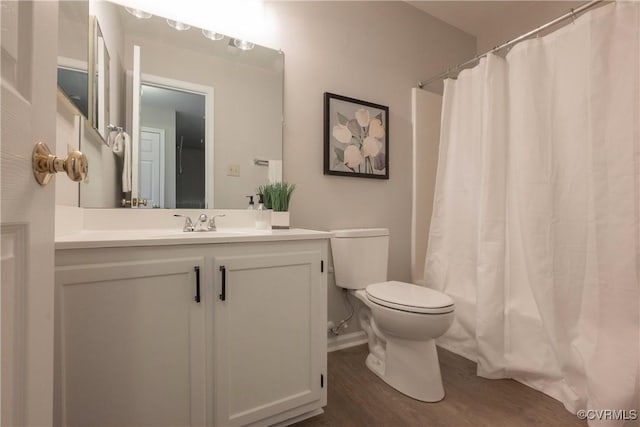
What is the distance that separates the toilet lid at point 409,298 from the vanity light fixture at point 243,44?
1.46 meters

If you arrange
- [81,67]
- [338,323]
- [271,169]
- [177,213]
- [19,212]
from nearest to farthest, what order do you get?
[19,212], [81,67], [177,213], [271,169], [338,323]

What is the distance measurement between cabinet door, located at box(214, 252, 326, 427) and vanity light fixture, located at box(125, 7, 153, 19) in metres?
1.22

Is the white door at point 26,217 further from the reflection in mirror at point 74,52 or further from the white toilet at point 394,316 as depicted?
the white toilet at point 394,316

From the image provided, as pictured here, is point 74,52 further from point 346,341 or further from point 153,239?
point 346,341

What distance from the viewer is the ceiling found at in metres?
2.04

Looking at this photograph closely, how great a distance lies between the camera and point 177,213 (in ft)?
4.70

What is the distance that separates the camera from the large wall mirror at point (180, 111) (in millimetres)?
1295

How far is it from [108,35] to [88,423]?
147cm

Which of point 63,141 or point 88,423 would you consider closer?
point 88,423

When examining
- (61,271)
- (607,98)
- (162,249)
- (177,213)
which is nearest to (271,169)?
(177,213)

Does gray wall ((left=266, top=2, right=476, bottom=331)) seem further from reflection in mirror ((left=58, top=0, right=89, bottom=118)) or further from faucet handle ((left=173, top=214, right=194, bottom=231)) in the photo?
reflection in mirror ((left=58, top=0, right=89, bottom=118))

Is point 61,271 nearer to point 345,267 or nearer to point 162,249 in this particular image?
point 162,249

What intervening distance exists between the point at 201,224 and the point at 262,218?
296 mm

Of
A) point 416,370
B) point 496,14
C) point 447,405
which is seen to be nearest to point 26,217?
point 416,370
